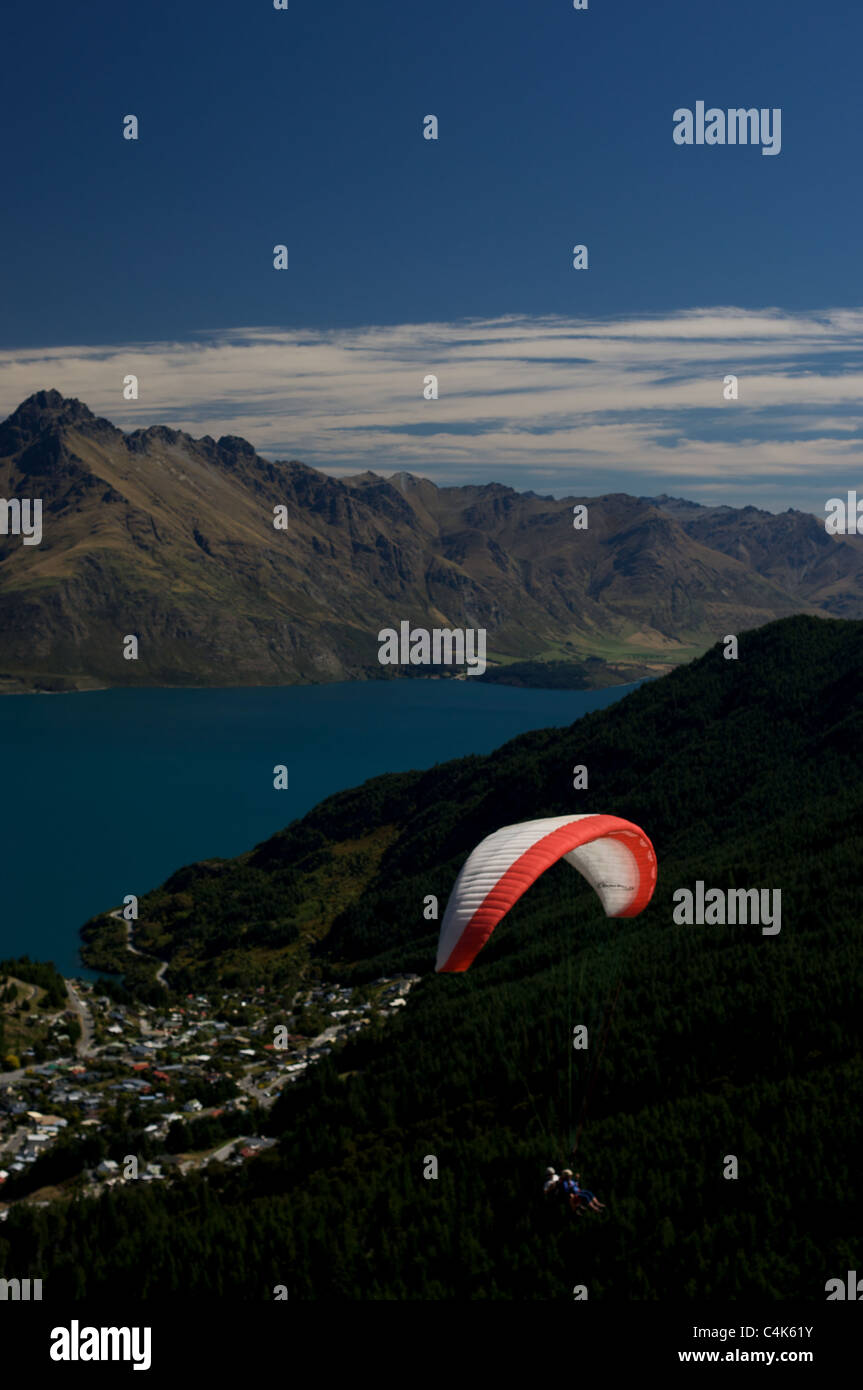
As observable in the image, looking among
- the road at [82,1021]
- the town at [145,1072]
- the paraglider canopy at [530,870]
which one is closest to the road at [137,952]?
the town at [145,1072]

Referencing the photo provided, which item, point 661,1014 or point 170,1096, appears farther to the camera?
point 170,1096

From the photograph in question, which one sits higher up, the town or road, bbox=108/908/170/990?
road, bbox=108/908/170/990

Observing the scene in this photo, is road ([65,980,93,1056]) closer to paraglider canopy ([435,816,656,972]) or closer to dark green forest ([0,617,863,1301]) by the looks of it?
dark green forest ([0,617,863,1301])

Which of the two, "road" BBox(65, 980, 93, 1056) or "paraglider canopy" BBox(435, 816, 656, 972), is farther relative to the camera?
"road" BBox(65, 980, 93, 1056)

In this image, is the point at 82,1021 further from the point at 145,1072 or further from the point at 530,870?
the point at 530,870

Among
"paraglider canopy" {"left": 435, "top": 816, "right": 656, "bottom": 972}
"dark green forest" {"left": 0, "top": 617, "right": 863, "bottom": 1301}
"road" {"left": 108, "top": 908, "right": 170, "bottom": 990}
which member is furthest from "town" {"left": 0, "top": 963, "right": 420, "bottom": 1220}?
"paraglider canopy" {"left": 435, "top": 816, "right": 656, "bottom": 972}

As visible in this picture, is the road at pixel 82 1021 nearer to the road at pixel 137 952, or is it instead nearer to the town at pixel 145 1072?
the town at pixel 145 1072
